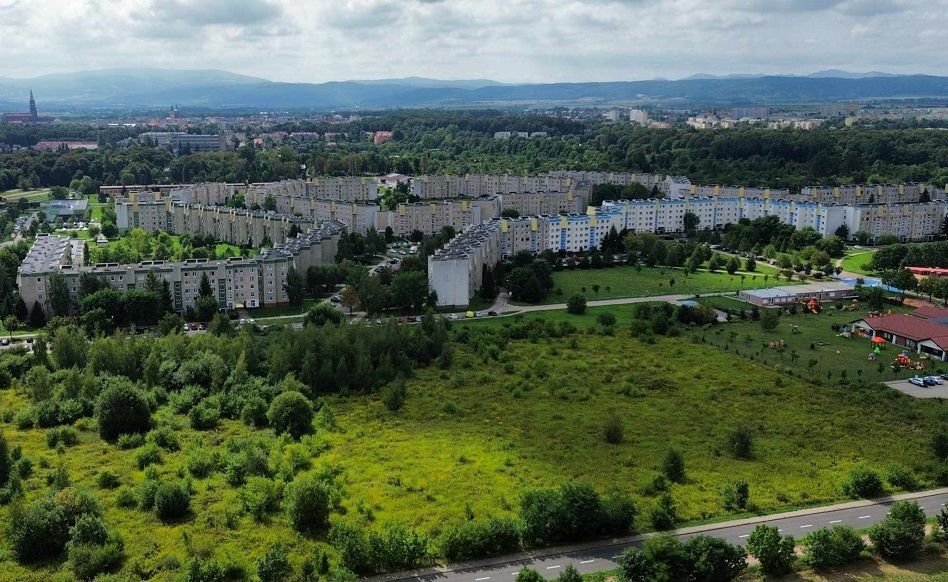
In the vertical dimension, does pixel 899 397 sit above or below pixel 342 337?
below

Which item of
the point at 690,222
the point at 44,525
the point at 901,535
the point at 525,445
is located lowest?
the point at 525,445

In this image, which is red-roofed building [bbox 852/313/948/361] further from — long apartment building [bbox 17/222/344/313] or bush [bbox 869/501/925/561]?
long apartment building [bbox 17/222/344/313]

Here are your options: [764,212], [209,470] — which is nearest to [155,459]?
[209,470]

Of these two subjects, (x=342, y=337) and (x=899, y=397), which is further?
(x=342, y=337)

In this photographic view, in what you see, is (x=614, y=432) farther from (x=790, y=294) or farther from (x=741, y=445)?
(x=790, y=294)

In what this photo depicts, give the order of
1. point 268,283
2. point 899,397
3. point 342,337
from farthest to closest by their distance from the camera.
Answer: point 268,283, point 342,337, point 899,397

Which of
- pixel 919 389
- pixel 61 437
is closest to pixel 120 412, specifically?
pixel 61 437

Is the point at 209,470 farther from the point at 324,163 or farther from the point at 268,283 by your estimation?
the point at 324,163
